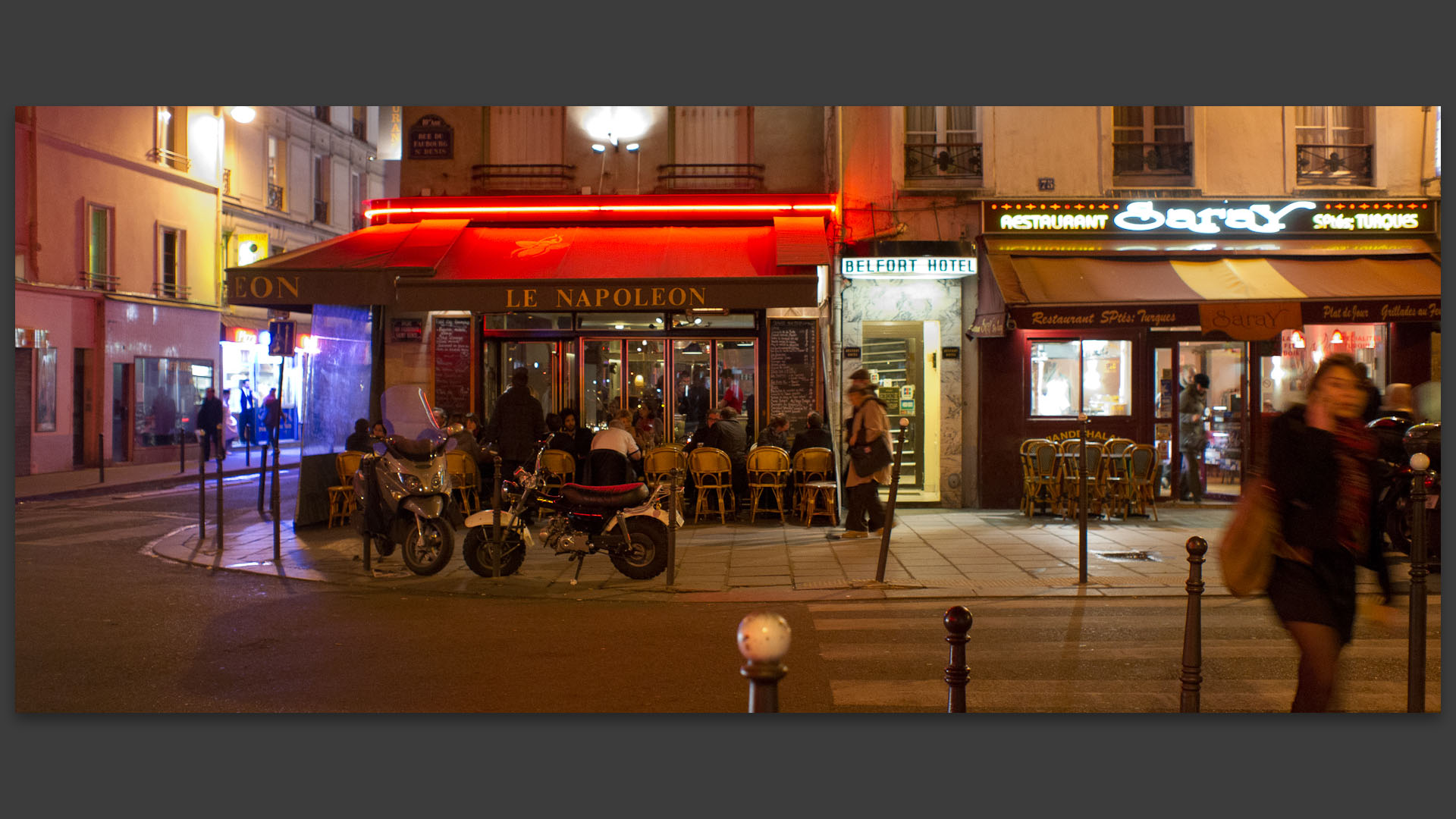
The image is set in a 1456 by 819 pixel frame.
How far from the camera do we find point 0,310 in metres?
6.47

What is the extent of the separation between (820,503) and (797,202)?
4265 millimetres

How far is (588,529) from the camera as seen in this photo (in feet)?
31.1

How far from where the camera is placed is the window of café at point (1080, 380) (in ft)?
48.1

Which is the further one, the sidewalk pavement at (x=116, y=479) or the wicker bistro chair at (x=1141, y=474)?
the sidewalk pavement at (x=116, y=479)

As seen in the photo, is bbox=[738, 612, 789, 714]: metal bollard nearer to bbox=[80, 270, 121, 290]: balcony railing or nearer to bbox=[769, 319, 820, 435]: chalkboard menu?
bbox=[769, 319, 820, 435]: chalkboard menu

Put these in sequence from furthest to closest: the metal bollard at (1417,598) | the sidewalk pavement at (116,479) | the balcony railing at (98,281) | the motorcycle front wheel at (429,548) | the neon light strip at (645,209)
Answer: the balcony railing at (98,281) < the sidewalk pavement at (116,479) < the neon light strip at (645,209) < the motorcycle front wheel at (429,548) < the metal bollard at (1417,598)

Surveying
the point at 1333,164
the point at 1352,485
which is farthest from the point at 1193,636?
the point at 1333,164

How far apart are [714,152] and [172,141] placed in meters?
14.4

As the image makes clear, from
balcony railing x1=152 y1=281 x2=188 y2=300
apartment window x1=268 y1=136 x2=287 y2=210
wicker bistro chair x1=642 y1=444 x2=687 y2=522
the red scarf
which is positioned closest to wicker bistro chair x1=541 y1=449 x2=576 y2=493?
wicker bistro chair x1=642 y1=444 x2=687 y2=522

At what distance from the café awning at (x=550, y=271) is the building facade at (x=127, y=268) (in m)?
6.03

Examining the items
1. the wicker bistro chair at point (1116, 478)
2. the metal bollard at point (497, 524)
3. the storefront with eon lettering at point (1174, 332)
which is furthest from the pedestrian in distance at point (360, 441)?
the wicker bistro chair at point (1116, 478)

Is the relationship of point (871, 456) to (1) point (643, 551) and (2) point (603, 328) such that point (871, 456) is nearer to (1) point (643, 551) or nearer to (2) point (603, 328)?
(1) point (643, 551)

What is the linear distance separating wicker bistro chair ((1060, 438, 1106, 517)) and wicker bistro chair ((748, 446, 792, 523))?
3.41 meters

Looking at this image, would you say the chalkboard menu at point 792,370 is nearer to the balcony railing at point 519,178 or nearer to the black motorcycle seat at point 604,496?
the balcony railing at point 519,178
